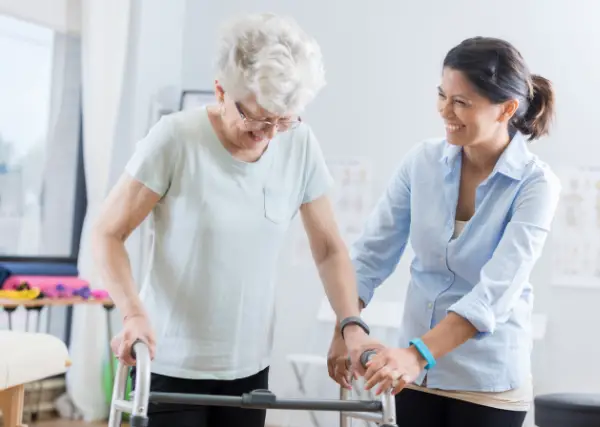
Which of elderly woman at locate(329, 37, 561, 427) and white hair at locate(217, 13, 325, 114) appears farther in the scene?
elderly woman at locate(329, 37, 561, 427)

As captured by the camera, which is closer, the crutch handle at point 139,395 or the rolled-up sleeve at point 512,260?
the crutch handle at point 139,395

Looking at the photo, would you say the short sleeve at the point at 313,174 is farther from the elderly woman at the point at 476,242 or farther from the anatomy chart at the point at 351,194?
the anatomy chart at the point at 351,194

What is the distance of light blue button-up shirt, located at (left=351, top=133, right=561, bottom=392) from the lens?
185cm

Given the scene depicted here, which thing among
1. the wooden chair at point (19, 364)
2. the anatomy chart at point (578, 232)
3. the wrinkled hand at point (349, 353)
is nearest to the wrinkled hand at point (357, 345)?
the wrinkled hand at point (349, 353)

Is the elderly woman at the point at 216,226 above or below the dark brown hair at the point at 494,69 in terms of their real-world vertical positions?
below

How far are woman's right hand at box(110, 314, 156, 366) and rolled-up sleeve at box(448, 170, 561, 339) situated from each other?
62 cm

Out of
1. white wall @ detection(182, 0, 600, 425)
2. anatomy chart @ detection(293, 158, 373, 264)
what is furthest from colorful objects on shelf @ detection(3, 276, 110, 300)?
anatomy chart @ detection(293, 158, 373, 264)

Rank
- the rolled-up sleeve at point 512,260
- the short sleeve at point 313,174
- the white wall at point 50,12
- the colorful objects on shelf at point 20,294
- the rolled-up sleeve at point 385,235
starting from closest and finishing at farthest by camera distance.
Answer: the rolled-up sleeve at point 512,260
the short sleeve at point 313,174
the rolled-up sleeve at point 385,235
the colorful objects on shelf at point 20,294
the white wall at point 50,12

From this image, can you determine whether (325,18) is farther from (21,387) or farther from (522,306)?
(522,306)

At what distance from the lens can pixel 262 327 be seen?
6.10ft

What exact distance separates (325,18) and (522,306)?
3.44 m

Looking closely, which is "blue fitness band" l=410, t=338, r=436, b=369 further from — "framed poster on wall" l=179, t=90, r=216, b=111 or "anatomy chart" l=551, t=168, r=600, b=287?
"framed poster on wall" l=179, t=90, r=216, b=111

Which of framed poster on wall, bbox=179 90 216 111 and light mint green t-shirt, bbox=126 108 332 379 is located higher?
framed poster on wall, bbox=179 90 216 111

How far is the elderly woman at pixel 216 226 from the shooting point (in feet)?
5.59
